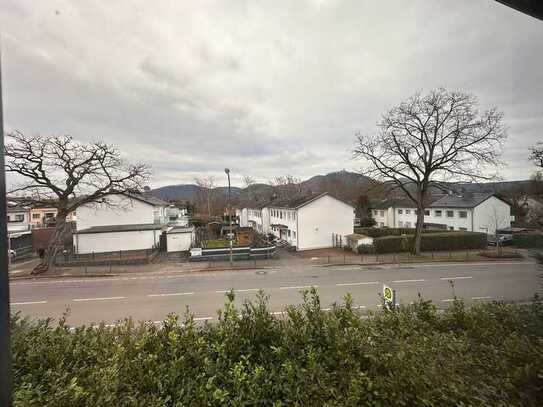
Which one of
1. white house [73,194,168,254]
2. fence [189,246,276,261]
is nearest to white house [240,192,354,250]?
fence [189,246,276,261]

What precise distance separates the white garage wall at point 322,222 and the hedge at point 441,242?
4.44m

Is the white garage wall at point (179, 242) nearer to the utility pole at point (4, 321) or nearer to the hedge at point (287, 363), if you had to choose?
the hedge at point (287, 363)

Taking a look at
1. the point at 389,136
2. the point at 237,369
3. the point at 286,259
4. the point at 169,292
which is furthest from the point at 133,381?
the point at 389,136

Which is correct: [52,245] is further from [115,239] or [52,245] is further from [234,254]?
[234,254]

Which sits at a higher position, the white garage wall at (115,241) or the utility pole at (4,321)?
the utility pole at (4,321)

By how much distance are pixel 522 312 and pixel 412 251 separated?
1802cm

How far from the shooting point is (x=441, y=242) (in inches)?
781

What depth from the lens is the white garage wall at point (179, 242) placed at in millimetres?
21562

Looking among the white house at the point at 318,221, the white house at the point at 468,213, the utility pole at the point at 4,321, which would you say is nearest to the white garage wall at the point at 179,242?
the white house at the point at 318,221

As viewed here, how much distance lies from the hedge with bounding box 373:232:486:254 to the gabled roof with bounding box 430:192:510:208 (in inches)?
296

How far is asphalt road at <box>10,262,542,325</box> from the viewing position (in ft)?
27.3

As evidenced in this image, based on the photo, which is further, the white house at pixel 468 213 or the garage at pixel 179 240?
the white house at pixel 468 213

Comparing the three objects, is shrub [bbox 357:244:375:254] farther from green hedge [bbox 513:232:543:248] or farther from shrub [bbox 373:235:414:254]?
green hedge [bbox 513:232:543:248]

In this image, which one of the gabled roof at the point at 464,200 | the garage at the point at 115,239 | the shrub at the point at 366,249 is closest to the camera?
the shrub at the point at 366,249
